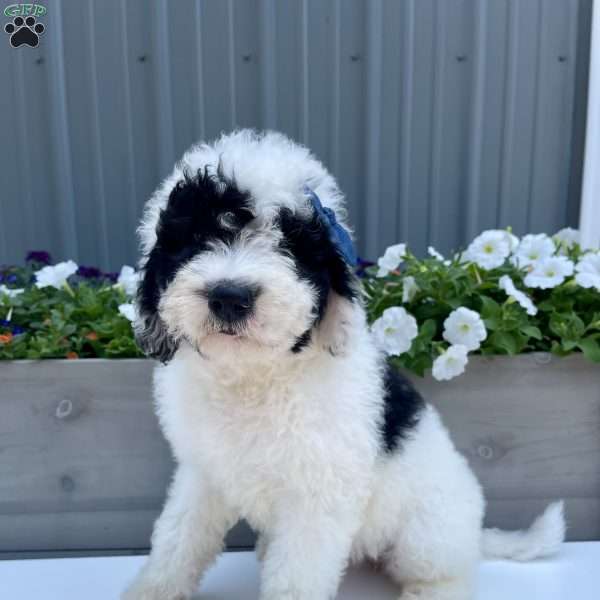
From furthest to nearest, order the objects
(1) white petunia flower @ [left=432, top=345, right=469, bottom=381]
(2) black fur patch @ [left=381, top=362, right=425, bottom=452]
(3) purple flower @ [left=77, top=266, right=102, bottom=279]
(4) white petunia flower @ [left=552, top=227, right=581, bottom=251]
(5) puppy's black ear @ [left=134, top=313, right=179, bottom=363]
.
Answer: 1. (3) purple flower @ [left=77, top=266, right=102, bottom=279]
2. (4) white petunia flower @ [left=552, top=227, right=581, bottom=251]
3. (1) white petunia flower @ [left=432, top=345, right=469, bottom=381]
4. (2) black fur patch @ [left=381, top=362, right=425, bottom=452]
5. (5) puppy's black ear @ [left=134, top=313, right=179, bottom=363]

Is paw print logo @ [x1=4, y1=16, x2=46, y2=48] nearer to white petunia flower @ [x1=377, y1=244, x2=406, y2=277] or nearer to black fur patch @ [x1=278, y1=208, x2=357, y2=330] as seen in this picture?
white petunia flower @ [x1=377, y1=244, x2=406, y2=277]

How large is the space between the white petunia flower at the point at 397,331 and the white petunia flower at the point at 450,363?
0.41ft

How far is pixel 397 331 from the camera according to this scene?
7.30ft

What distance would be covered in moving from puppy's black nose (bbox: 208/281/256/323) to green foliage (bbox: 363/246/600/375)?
102cm

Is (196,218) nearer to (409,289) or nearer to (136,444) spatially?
(409,289)

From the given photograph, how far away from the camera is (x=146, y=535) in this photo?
7.95 ft

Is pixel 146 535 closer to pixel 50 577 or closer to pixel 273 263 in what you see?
pixel 50 577

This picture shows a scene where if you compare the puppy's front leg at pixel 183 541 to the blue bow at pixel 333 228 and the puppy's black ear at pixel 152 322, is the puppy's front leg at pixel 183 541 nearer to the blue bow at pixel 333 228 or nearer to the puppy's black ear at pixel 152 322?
the puppy's black ear at pixel 152 322

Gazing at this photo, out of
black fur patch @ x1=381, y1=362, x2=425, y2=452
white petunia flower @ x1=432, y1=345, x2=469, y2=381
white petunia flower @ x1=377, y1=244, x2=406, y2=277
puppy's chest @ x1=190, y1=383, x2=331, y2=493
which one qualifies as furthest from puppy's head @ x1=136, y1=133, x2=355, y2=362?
white petunia flower @ x1=377, y1=244, x2=406, y2=277

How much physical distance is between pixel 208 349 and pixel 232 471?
1.38ft

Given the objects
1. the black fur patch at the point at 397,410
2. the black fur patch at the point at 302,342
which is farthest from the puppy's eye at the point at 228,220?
the black fur patch at the point at 397,410

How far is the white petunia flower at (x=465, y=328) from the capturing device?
218 cm

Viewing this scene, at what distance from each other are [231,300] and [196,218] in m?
0.25

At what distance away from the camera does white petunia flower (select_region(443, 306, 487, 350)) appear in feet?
7.14
